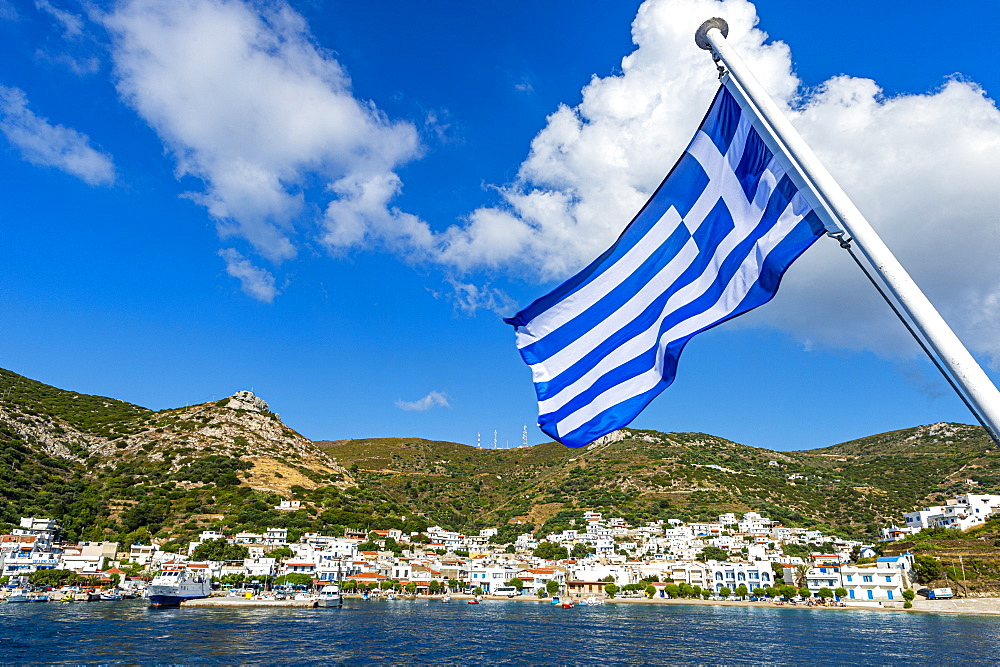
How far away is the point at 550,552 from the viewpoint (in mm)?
106688

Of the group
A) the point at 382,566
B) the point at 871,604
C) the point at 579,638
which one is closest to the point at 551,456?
the point at 382,566

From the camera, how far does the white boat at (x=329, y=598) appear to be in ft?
229

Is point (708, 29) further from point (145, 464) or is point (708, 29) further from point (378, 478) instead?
point (378, 478)

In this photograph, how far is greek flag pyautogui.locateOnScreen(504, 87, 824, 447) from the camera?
5.93 meters

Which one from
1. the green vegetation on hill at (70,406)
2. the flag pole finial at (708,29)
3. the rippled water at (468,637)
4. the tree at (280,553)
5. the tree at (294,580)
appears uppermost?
the green vegetation on hill at (70,406)

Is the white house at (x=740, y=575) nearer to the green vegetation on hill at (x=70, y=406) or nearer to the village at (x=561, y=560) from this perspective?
the village at (x=561, y=560)

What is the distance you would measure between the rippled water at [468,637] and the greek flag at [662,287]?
27319mm

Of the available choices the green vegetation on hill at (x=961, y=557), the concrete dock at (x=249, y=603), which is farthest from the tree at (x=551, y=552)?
the concrete dock at (x=249, y=603)

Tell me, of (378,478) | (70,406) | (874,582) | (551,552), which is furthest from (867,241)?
(70,406)

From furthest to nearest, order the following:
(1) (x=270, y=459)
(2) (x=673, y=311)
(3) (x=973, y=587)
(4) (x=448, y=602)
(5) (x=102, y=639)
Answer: (1) (x=270, y=459)
(4) (x=448, y=602)
(3) (x=973, y=587)
(5) (x=102, y=639)
(2) (x=673, y=311)

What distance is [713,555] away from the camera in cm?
9969

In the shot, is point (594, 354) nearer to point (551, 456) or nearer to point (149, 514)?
point (149, 514)

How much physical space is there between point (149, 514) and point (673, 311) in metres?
99.8

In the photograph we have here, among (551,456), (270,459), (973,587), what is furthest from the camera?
(551,456)
